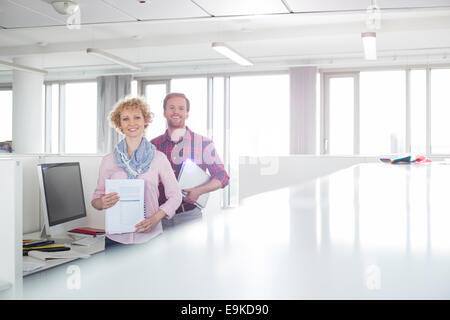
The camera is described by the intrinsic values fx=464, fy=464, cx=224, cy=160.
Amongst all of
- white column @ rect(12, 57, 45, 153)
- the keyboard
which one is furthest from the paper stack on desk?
white column @ rect(12, 57, 45, 153)

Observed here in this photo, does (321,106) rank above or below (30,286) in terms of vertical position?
above

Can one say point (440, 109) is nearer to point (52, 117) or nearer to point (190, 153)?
point (190, 153)

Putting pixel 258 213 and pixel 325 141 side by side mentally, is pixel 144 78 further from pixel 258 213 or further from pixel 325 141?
pixel 258 213

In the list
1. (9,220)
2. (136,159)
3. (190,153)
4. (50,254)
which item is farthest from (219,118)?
(9,220)

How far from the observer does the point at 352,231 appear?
0.16m

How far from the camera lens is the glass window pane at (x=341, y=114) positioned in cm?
714

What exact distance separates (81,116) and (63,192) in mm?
6488

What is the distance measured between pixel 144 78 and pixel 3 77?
2.74m

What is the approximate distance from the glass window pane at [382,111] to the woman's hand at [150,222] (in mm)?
5290

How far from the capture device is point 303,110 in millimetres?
7027

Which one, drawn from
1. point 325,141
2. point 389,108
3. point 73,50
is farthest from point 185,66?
point 389,108

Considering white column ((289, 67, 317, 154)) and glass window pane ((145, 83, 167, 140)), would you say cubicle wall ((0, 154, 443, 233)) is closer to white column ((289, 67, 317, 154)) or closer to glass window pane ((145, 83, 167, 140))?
white column ((289, 67, 317, 154))

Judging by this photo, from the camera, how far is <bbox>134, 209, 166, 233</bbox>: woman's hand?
7.91 feet

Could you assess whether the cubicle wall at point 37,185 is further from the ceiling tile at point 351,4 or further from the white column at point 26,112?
Result: the white column at point 26,112
